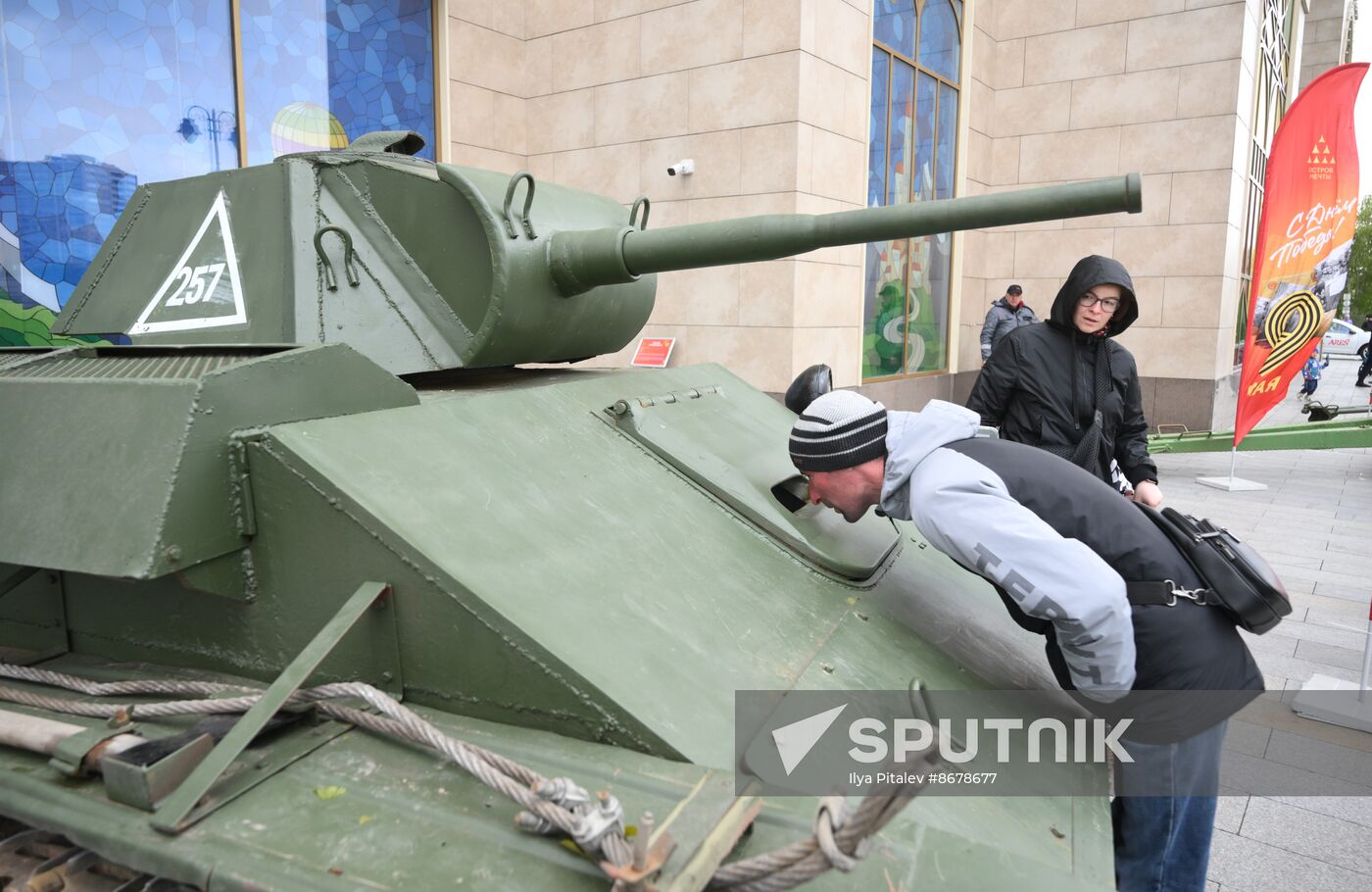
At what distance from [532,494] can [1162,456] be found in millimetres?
10811

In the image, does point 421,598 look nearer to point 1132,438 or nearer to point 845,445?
point 845,445

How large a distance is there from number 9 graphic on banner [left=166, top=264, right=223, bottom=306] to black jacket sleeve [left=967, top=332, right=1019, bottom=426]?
2.65m

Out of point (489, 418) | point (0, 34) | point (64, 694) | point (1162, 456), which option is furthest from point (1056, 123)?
point (64, 694)

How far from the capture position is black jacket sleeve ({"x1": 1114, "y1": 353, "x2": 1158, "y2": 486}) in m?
3.62

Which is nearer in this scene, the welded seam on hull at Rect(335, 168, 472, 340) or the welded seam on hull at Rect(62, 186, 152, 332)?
the welded seam on hull at Rect(335, 168, 472, 340)

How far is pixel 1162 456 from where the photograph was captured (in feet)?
36.9

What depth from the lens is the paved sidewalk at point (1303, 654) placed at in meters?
2.95

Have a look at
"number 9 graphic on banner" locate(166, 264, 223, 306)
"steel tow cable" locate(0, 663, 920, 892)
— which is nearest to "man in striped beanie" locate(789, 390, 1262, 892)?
"steel tow cable" locate(0, 663, 920, 892)

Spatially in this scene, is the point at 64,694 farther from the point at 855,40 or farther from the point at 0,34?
the point at 855,40

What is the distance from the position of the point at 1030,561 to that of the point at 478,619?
1079mm

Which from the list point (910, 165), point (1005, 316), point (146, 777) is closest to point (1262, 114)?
point (1005, 316)

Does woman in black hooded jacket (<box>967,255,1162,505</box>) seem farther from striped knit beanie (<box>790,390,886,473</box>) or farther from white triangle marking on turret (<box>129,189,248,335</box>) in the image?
white triangle marking on turret (<box>129,189,248,335</box>)

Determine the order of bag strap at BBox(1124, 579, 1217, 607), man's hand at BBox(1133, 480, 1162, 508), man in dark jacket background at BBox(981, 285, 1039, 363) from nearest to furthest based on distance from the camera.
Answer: bag strap at BBox(1124, 579, 1217, 607) → man's hand at BBox(1133, 480, 1162, 508) → man in dark jacket background at BBox(981, 285, 1039, 363)

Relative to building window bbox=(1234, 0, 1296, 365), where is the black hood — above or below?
below
